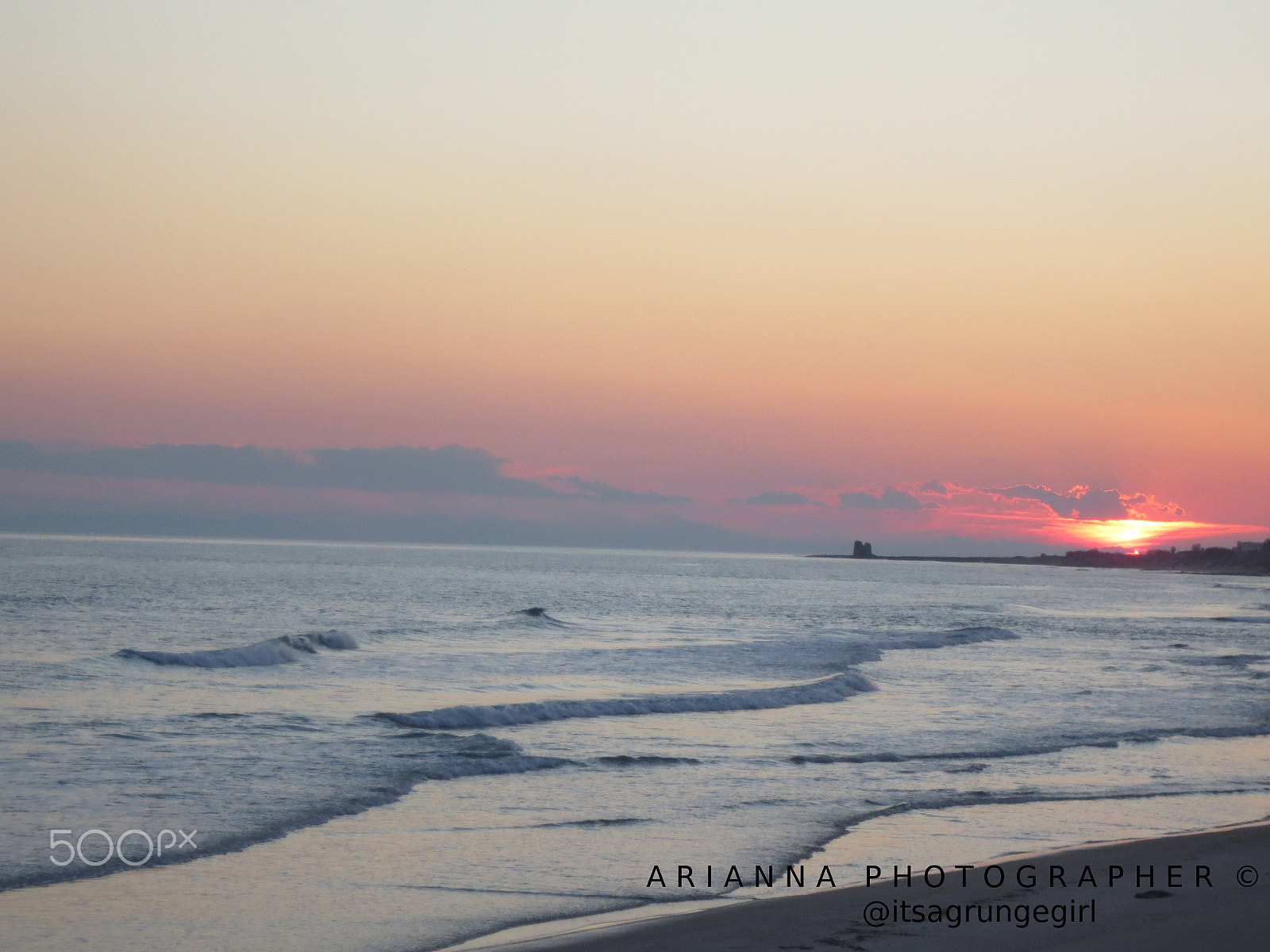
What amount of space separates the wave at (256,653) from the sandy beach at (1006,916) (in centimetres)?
2249

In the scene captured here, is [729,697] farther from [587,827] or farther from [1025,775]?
[587,827]

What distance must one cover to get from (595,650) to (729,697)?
12.5 metres

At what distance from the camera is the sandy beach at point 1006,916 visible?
7.02 m

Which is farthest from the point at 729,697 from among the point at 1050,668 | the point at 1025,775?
the point at 1050,668

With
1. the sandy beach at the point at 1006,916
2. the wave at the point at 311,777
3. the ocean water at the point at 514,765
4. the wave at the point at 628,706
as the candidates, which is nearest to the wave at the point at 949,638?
the ocean water at the point at 514,765

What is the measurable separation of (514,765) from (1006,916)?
26.7 ft

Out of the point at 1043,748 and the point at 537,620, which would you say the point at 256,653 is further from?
the point at 1043,748

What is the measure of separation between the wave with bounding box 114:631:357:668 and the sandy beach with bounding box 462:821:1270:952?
73.8 feet

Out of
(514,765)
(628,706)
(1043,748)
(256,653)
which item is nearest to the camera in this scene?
(514,765)

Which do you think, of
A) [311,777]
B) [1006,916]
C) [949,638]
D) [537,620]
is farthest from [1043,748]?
[537,620]

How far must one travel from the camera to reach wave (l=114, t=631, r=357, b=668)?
88.7 ft

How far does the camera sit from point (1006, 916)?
770 cm

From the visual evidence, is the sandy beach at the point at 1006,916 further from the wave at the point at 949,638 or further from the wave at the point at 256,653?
the wave at the point at 949,638

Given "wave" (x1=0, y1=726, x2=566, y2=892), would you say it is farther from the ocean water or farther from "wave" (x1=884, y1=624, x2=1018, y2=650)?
"wave" (x1=884, y1=624, x2=1018, y2=650)
